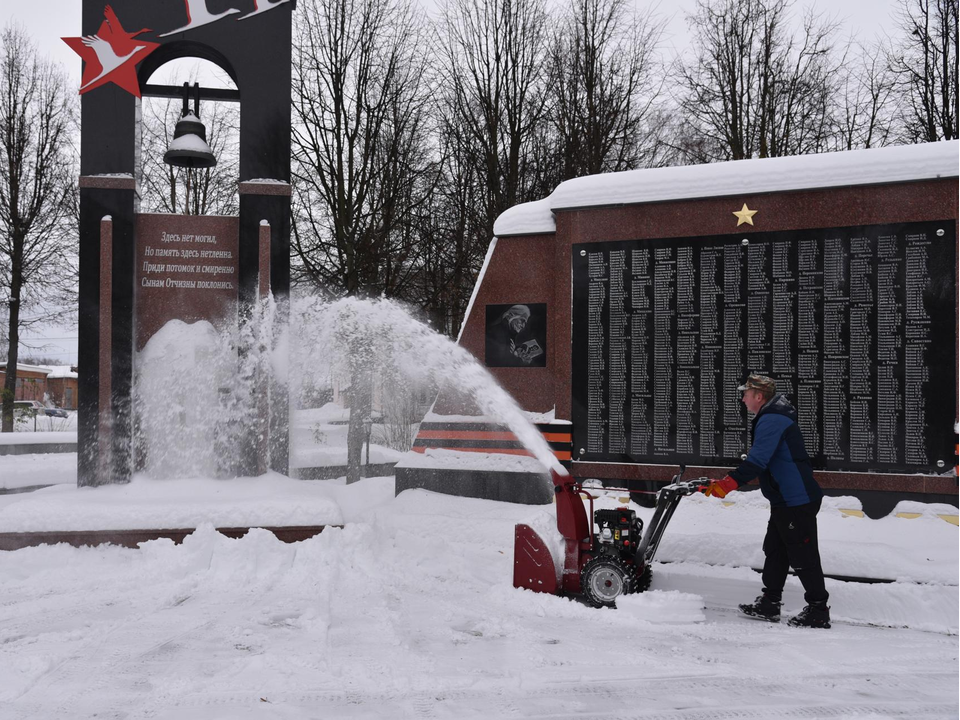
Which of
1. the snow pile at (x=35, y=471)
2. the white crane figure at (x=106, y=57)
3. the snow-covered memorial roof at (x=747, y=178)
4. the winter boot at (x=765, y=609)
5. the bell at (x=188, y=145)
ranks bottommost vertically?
the snow pile at (x=35, y=471)

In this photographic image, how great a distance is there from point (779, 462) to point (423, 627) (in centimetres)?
286

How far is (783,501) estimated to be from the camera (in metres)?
5.39

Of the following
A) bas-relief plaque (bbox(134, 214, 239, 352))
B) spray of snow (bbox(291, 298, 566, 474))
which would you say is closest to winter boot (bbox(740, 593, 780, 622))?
spray of snow (bbox(291, 298, 566, 474))

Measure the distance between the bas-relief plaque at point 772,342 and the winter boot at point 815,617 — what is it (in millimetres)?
1416

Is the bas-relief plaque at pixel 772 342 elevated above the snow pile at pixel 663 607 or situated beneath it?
elevated above

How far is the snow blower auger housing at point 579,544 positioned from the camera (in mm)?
5695

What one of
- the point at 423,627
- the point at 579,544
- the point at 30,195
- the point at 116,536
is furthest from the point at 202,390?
the point at 30,195

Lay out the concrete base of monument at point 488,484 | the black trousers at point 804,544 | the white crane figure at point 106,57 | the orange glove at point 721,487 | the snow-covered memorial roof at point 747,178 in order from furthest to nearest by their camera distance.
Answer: the concrete base of monument at point 488,484
the white crane figure at point 106,57
the snow-covered memorial roof at point 747,178
the black trousers at point 804,544
the orange glove at point 721,487

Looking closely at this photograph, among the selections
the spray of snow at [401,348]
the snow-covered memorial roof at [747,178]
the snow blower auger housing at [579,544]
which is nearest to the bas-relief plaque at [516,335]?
the spray of snow at [401,348]

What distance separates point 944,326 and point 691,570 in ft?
10.9

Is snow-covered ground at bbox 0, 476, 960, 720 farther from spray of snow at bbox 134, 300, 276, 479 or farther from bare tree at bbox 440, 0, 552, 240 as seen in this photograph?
bare tree at bbox 440, 0, 552, 240

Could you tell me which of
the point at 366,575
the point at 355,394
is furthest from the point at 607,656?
the point at 355,394

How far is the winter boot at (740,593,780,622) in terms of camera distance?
17.8 feet

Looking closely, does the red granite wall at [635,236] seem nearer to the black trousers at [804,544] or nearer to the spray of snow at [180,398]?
the black trousers at [804,544]
